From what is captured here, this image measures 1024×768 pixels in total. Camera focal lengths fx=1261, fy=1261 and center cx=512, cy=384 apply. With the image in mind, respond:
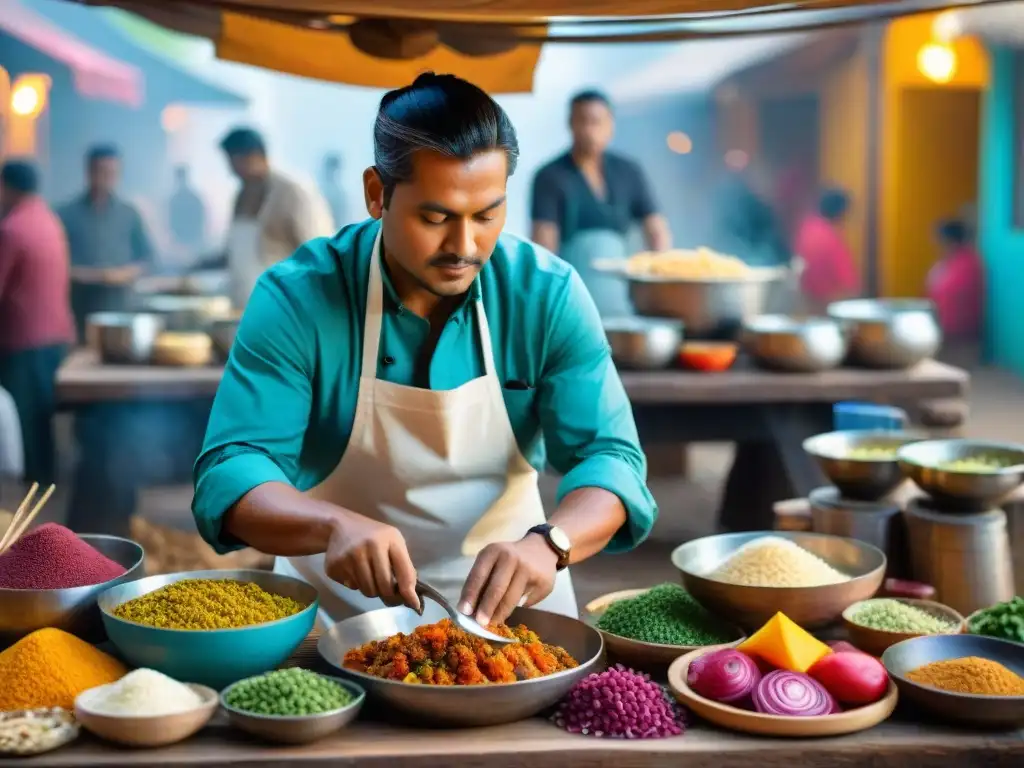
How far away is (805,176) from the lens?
1127cm

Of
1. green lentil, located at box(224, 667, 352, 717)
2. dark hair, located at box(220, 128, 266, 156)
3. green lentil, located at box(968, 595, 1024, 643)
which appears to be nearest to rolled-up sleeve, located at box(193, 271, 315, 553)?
green lentil, located at box(224, 667, 352, 717)

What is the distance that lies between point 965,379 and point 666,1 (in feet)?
8.84

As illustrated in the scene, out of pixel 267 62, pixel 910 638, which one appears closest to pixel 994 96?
pixel 267 62

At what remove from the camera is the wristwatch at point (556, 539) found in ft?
5.90

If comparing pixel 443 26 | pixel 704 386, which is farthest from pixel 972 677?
pixel 704 386

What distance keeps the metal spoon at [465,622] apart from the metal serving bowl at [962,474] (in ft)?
3.43

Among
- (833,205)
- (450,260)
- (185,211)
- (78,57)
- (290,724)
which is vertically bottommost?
(290,724)

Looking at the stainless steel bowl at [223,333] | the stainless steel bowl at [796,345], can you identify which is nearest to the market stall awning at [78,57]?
the stainless steel bowl at [223,333]

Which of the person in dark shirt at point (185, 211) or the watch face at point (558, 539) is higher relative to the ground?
the person in dark shirt at point (185, 211)

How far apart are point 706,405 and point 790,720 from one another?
3244 mm

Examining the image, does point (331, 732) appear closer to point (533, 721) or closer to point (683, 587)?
point (533, 721)

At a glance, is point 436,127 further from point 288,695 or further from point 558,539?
point 288,695

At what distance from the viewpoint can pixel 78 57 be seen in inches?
376

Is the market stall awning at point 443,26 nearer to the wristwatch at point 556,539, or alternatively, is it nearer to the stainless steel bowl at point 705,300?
the wristwatch at point 556,539
